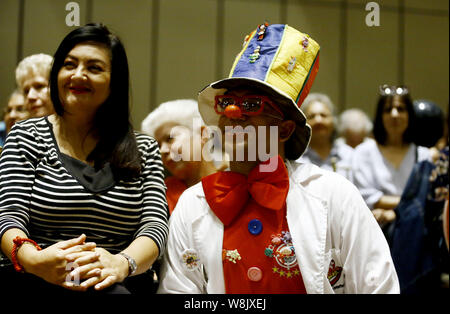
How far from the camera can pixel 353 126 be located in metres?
4.89

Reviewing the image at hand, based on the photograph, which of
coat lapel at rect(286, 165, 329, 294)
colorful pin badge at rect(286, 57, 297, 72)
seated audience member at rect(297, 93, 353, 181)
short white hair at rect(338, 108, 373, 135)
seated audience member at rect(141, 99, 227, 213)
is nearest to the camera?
coat lapel at rect(286, 165, 329, 294)

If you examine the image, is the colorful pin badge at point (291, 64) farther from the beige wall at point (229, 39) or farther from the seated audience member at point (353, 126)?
the seated audience member at point (353, 126)

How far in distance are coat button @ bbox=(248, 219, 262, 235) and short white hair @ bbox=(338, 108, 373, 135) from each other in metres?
3.24

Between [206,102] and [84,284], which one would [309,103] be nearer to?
[206,102]

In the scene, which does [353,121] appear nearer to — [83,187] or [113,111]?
[113,111]

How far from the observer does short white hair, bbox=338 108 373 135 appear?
482 centimetres

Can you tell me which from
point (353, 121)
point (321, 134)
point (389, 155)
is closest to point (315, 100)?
point (321, 134)

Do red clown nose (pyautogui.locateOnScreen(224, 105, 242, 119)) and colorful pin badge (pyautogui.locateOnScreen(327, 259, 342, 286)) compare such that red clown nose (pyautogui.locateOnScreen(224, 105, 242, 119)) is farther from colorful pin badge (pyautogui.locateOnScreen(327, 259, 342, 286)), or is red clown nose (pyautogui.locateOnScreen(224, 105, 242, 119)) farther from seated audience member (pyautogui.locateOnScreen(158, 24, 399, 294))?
colorful pin badge (pyautogui.locateOnScreen(327, 259, 342, 286))

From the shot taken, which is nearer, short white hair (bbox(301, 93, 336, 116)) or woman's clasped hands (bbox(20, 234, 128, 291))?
woman's clasped hands (bbox(20, 234, 128, 291))

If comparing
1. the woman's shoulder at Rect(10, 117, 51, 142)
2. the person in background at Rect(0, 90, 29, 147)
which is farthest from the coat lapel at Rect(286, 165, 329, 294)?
the person in background at Rect(0, 90, 29, 147)

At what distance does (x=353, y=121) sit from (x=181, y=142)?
108 inches

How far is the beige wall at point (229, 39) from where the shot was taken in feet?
9.41

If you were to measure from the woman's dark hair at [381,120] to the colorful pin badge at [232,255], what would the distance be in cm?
184

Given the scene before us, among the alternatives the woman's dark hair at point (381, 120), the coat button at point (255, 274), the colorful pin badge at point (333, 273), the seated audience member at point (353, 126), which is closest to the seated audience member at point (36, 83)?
the coat button at point (255, 274)
